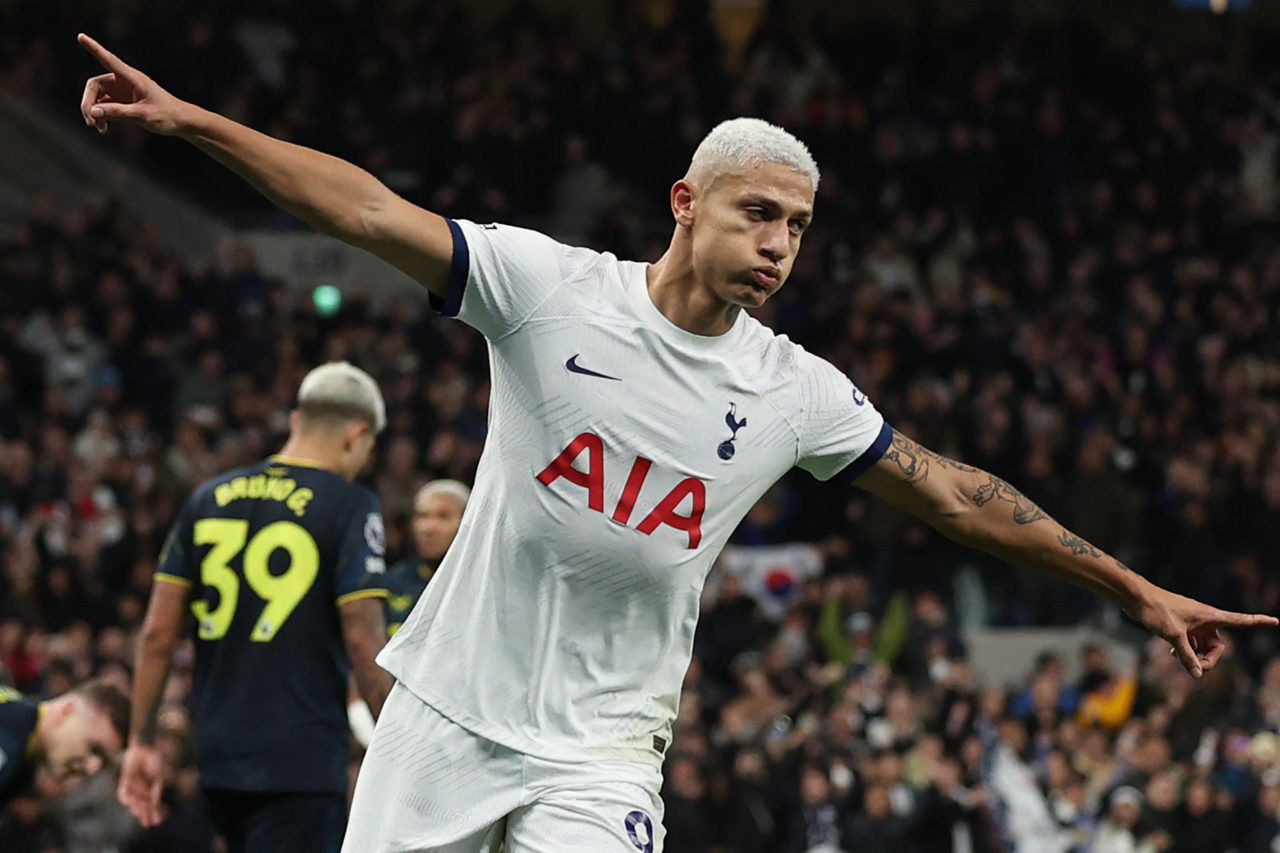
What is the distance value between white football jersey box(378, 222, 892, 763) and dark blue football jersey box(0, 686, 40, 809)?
1.96 m

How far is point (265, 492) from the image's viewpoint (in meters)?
6.72

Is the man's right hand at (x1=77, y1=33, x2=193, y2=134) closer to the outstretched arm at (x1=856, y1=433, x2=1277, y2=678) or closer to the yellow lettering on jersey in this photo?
the outstretched arm at (x1=856, y1=433, x2=1277, y2=678)

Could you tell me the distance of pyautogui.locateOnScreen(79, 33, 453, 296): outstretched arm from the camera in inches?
153

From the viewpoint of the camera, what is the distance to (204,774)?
6641 mm

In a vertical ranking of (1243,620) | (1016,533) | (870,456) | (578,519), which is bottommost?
(578,519)

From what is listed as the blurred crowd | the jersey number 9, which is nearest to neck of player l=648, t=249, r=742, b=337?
the jersey number 9

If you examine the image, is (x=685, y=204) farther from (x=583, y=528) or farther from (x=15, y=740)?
(x=15, y=740)

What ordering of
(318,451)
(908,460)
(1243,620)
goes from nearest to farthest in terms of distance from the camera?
(1243,620)
(908,460)
(318,451)

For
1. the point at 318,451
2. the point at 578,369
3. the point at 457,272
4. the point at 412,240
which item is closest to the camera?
the point at 412,240

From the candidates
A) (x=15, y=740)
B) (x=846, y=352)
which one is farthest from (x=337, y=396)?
(x=846, y=352)

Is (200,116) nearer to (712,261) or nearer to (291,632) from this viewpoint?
(712,261)

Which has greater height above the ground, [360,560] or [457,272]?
[457,272]

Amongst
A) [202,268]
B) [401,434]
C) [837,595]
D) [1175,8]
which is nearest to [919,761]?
[837,595]

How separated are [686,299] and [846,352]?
15388 millimetres
